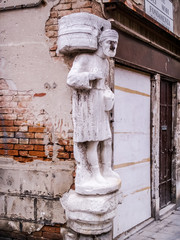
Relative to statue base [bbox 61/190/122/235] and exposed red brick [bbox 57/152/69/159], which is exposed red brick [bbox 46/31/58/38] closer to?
exposed red brick [bbox 57/152/69/159]

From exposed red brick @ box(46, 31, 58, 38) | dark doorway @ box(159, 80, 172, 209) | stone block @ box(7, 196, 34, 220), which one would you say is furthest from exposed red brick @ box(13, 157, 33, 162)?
dark doorway @ box(159, 80, 172, 209)

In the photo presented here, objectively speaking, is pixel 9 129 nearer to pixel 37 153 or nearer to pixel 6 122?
pixel 6 122

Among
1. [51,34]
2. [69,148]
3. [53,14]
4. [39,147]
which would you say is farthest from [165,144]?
[53,14]

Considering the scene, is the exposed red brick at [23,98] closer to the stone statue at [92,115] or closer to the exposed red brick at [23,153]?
the exposed red brick at [23,153]

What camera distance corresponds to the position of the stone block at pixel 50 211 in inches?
154

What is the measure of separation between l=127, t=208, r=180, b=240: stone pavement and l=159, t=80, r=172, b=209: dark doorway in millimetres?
512

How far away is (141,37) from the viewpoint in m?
4.90

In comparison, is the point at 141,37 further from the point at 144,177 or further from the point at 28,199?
the point at 28,199

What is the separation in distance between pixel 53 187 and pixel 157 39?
10.4 ft

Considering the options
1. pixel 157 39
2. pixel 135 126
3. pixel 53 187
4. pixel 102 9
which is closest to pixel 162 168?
pixel 135 126

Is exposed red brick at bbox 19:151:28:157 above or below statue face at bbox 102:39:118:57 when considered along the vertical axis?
below

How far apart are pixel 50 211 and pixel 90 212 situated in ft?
2.31

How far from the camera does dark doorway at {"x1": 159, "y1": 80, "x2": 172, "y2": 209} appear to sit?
5.96 metres

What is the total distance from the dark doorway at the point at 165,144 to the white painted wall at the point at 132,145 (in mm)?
644
